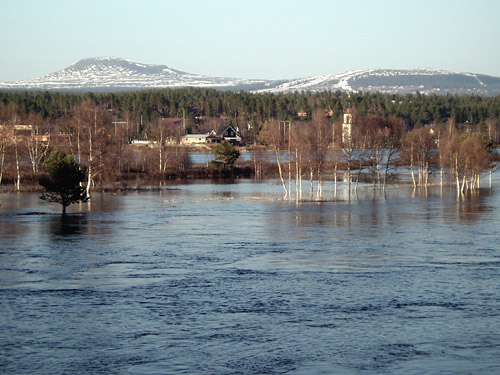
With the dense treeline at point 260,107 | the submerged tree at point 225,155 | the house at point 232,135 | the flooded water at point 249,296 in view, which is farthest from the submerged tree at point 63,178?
the dense treeline at point 260,107

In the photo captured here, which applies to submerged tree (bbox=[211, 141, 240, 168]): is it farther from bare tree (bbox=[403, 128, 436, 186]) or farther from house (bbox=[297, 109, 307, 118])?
house (bbox=[297, 109, 307, 118])

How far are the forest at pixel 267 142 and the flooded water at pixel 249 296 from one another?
17.5 metres

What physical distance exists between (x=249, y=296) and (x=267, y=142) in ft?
197

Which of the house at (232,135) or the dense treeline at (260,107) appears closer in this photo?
the house at (232,135)

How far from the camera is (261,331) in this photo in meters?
16.9

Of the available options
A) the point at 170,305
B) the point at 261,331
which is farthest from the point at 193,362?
the point at 170,305

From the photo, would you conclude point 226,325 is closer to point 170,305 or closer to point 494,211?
point 170,305

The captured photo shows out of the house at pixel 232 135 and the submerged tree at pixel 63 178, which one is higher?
the house at pixel 232 135

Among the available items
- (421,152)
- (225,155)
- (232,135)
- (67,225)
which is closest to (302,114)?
(232,135)

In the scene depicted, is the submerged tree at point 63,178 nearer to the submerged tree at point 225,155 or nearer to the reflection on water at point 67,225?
the reflection on water at point 67,225

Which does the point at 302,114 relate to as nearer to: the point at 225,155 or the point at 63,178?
the point at 225,155

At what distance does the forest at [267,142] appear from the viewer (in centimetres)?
5579

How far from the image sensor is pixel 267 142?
79.7m

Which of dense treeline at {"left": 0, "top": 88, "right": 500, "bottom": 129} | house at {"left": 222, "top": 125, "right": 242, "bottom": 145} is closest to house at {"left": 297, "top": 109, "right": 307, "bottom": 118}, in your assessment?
dense treeline at {"left": 0, "top": 88, "right": 500, "bottom": 129}
